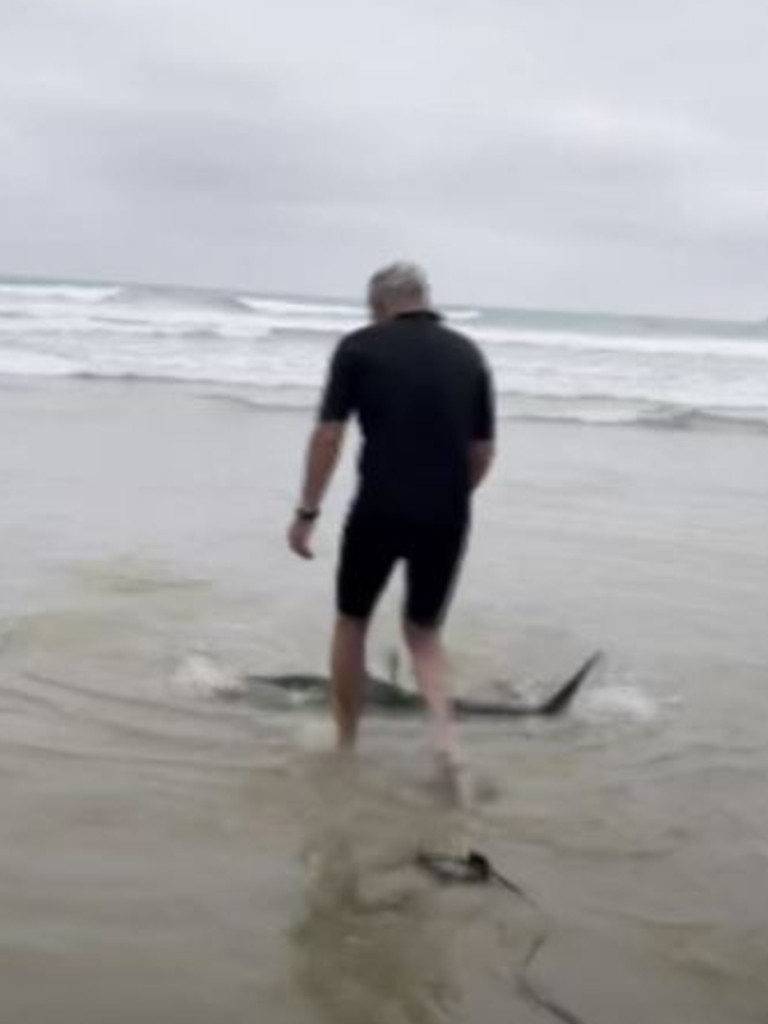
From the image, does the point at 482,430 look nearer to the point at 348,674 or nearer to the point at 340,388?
the point at 340,388

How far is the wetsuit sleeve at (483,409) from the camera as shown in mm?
5324

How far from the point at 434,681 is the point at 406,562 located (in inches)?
17.6

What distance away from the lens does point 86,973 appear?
3592 millimetres

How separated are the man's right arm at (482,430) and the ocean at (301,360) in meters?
17.6

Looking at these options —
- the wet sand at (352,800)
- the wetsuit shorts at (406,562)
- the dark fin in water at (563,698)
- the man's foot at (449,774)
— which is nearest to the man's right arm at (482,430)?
the wetsuit shorts at (406,562)

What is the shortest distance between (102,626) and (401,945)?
4030mm

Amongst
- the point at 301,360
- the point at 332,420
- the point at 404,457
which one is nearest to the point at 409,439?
the point at 404,457

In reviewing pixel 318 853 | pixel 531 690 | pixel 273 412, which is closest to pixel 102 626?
pixel 531 690

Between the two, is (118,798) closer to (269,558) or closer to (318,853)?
(318,853)

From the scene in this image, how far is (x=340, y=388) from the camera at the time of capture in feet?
16.8

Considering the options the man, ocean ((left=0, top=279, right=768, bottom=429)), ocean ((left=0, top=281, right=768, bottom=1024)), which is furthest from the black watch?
ocean ((left=0, top=279, right=768, bottom=429))

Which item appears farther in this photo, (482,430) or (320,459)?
(482,430)

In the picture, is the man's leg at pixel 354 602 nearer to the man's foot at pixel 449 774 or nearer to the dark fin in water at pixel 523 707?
the man's foot at pixel 449 774

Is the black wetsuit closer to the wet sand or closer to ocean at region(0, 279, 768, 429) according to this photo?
the wet sand
